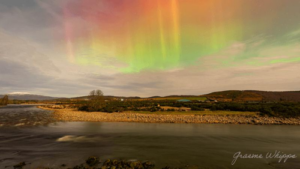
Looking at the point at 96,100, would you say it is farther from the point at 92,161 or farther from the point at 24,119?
the point at 92,161

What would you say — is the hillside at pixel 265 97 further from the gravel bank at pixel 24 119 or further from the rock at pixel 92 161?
the rock at pixel 92 161

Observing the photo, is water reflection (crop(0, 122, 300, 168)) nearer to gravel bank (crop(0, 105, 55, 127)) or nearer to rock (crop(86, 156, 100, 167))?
rock (crop(86, 156, 100, 167))

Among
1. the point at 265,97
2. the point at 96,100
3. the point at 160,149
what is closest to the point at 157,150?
the point at 160,149

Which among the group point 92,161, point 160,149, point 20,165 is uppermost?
point 20,165

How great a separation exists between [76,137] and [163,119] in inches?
804

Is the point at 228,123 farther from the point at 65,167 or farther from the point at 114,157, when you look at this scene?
the point at 65,167

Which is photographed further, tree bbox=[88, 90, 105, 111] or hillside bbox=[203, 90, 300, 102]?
hillside bbox=[203, 90, 300, 102]

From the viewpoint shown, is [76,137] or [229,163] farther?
[76,137]

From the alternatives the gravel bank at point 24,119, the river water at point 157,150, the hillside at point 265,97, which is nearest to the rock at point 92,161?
the river water at point 157,150

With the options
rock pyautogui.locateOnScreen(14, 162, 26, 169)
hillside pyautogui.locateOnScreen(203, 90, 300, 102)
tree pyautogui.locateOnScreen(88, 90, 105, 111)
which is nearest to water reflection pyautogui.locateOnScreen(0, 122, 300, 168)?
rock pyautogui.locateOnScreen(14, 162, 26, 169)

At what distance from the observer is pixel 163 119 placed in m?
35.9

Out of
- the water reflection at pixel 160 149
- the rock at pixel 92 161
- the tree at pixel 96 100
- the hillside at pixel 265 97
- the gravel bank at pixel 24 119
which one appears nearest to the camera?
the rock at pixel 92 161

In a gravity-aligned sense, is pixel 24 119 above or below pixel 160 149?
above

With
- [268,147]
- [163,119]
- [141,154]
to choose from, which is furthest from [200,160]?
[163,119]
